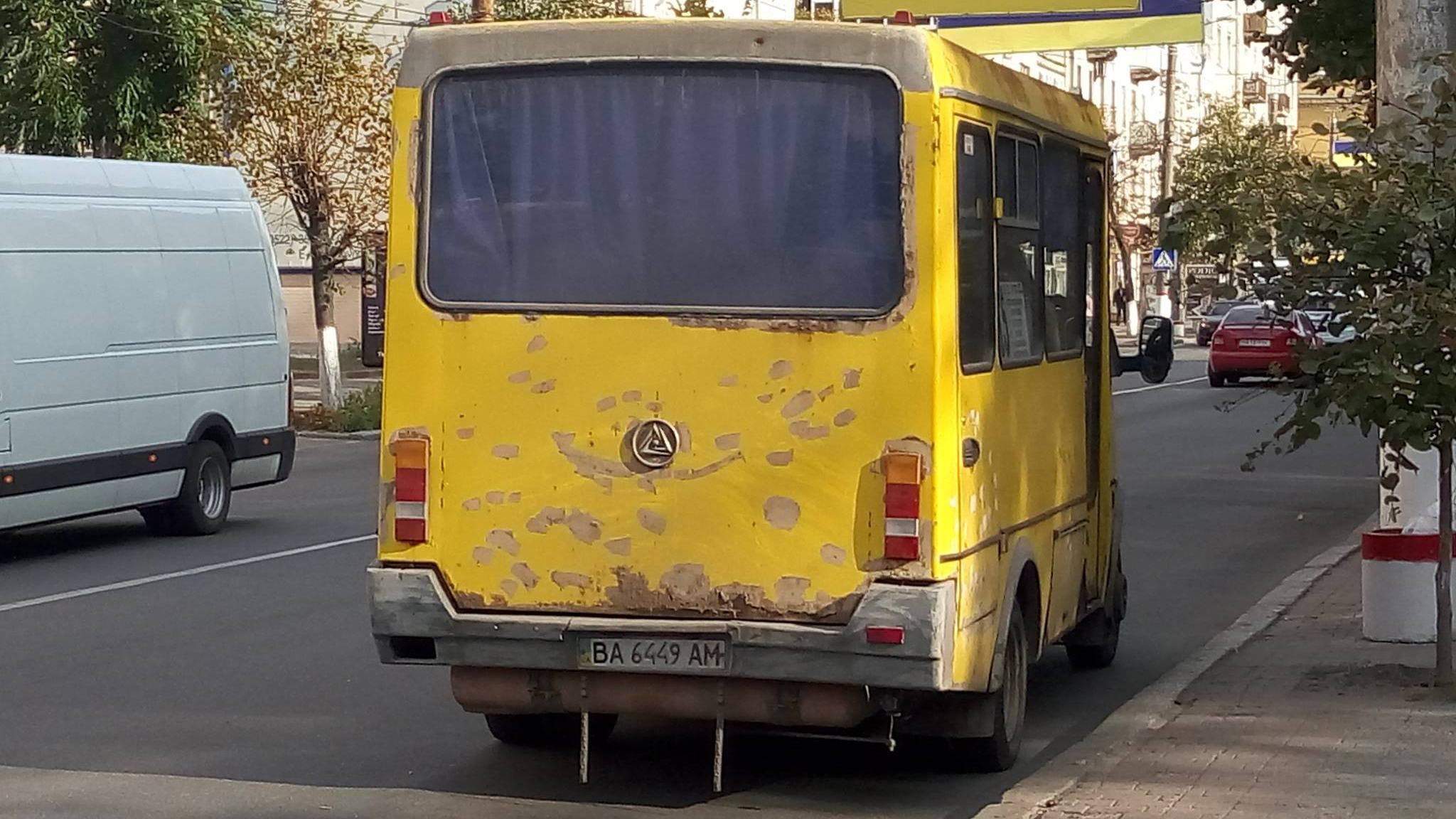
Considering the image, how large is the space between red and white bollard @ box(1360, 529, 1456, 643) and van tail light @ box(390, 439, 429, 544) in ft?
17.6

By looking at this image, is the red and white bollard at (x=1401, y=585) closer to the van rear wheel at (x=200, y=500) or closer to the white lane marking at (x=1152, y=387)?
the van rear wheel at (x=200, y=500)

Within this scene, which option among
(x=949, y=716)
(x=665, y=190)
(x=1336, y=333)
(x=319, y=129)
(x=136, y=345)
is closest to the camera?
(x=665, y=190)

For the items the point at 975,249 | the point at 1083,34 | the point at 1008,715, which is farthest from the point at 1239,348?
the point at 975,249

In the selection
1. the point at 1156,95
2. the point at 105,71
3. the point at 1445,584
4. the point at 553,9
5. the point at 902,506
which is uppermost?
the point at 1156,95

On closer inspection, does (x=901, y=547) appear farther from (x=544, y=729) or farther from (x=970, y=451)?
(x=544, y=729)

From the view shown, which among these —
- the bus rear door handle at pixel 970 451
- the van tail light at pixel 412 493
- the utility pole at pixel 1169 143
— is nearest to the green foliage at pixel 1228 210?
the bus rear door handle at pixel 970 451

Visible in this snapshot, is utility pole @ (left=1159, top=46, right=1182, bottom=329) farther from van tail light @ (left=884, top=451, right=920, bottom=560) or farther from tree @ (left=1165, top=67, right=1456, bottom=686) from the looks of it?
van tail light @ (left=884, top=451, right=920, bottom=560)

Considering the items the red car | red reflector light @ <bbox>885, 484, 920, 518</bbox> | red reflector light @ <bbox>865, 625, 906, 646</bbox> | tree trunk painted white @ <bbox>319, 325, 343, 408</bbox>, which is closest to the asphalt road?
red reflector light @ <bbox>865, 625, 906, 646</bbox>

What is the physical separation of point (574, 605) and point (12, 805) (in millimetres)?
2073

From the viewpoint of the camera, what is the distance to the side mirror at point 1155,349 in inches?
405

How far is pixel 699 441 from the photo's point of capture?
24.7 ft

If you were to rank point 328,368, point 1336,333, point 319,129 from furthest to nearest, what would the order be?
1. point 328,368
2. point 319,129
3. point 1336,333

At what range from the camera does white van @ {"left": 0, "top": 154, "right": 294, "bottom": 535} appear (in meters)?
15.1

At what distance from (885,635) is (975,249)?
139 centimetres
